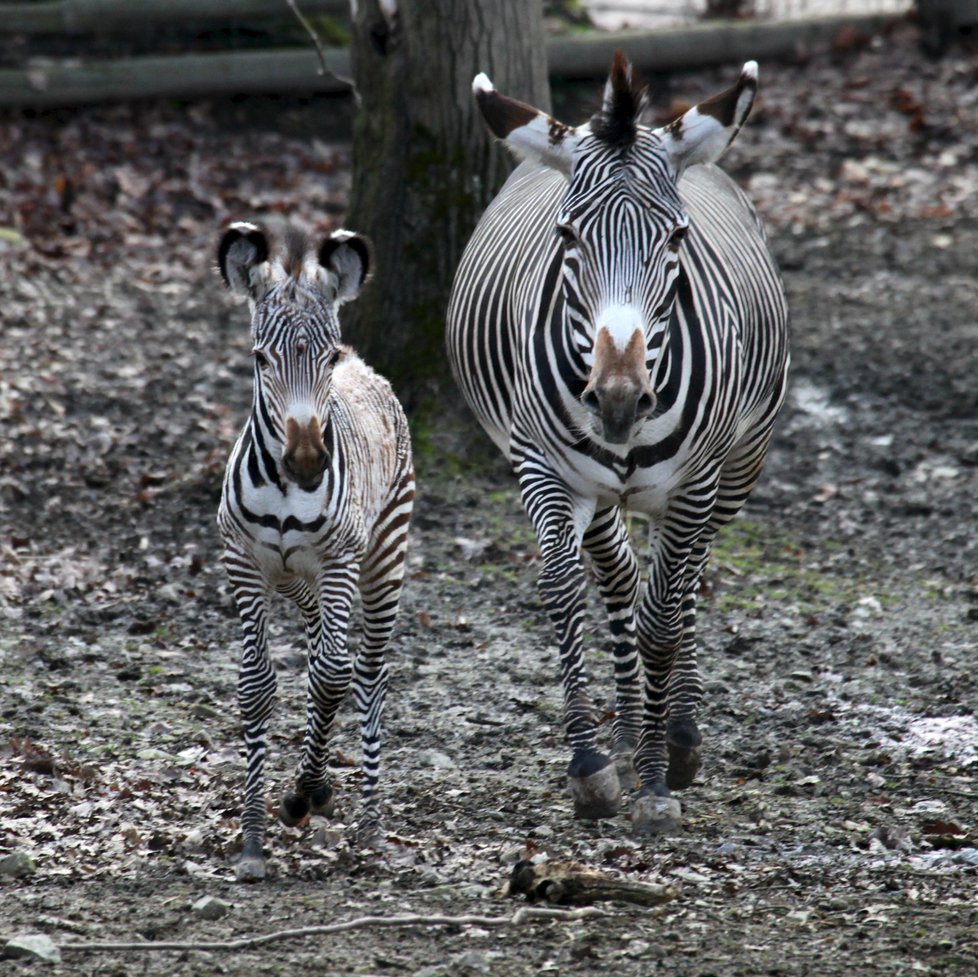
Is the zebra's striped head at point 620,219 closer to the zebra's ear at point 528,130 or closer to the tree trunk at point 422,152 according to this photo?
the zebra's ear at point 528,130

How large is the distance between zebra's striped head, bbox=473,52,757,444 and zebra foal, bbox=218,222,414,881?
811 mm

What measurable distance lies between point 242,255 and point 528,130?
1.22 meters

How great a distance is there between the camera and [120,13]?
16.4 metres

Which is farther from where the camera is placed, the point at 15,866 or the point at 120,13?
the point at 120,13

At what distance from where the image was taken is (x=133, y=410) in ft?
35.1

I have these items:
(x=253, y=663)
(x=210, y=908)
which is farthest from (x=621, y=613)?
(x=210, y=908)

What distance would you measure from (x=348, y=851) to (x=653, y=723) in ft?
4.57

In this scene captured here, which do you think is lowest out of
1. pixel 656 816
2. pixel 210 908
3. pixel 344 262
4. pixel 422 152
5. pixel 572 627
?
pixel 656 816

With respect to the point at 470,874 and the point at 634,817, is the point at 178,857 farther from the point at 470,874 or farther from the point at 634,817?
the point at 634,817

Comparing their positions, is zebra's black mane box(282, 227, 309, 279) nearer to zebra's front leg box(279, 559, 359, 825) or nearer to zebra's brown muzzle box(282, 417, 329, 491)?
zebra's brown muzzle box(282, 417, 329, 491)

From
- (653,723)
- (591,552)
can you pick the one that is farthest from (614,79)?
(653,723)

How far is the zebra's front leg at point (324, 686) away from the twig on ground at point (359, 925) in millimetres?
989

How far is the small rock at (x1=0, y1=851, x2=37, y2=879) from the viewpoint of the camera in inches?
206

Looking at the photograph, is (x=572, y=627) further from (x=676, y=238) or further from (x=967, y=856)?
(x=967, y=856)
